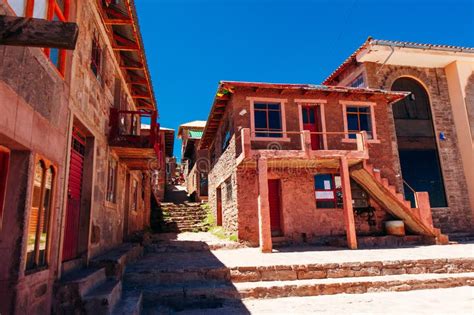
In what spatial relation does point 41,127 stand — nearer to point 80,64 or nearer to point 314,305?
point 80,64

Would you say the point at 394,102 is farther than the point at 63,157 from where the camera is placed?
Yes

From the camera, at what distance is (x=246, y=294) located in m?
6.08

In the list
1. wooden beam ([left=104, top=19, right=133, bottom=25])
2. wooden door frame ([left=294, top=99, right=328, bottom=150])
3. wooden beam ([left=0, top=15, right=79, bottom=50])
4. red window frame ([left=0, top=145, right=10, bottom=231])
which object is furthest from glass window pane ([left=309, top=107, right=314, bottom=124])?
wooden beam ([left=0, top=15, right=79, bottom=50])

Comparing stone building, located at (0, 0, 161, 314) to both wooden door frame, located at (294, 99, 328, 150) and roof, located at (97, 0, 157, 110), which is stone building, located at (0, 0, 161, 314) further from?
wooden door frame, located at (294, 99, 328, 150)

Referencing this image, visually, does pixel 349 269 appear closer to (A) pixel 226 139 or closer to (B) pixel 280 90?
(B) pixel 280 90

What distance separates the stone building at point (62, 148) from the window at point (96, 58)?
2 cm

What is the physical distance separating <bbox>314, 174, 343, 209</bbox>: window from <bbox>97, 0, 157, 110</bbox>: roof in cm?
724

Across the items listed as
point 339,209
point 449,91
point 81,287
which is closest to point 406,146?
point 449,91

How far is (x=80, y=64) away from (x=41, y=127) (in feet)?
7.40

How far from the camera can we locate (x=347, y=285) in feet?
21.3

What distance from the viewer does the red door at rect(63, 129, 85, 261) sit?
5.58 m

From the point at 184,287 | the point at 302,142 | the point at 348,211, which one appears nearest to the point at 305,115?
the point at 302,142

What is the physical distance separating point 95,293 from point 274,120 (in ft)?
31.5

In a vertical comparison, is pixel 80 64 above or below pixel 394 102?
below
